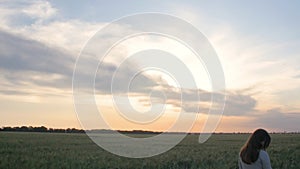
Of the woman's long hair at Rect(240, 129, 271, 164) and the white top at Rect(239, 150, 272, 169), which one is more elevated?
the woman's long hair at Rect(240, 129, 271, 164)

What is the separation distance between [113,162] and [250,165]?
1151cm

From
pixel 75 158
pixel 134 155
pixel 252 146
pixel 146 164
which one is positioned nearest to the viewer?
pixel 252 146

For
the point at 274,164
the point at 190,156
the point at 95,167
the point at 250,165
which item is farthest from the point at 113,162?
the point at 250,165

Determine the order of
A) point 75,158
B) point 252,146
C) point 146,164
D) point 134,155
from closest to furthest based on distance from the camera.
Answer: point 252,146 < point 146,164 < point 75,158 < point 134,155

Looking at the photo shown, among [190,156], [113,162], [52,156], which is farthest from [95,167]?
[190,156]

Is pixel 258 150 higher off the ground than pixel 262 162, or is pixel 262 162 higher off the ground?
pixel 258 150

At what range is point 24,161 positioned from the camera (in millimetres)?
16734

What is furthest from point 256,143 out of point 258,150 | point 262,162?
point 262,162

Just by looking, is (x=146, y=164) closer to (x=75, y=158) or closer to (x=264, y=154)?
(x=75, y=158)

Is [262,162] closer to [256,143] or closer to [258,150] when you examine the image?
[258,150]

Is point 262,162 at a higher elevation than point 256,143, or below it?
below

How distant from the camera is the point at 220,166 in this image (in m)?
17.1

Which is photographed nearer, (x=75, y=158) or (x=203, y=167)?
(x=203, y=167)

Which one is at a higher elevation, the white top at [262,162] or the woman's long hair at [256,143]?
the woman's long hair at [256,143]
